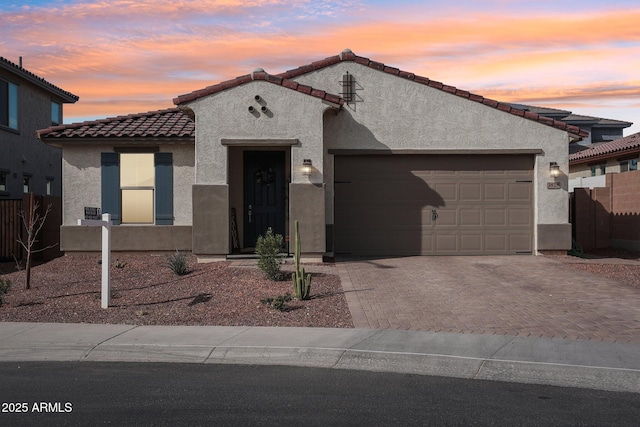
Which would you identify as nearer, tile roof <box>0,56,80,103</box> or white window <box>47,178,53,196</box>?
tile roof <box>0,56,80,103</box>

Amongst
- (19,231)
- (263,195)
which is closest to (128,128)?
(263,195)

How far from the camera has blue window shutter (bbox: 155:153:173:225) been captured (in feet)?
62.9

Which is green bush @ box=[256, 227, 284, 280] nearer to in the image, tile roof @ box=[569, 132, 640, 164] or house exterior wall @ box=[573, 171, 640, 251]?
house exterior wall @ box=[573, 171, 640, 251]

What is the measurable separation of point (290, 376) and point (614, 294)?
8199 mm

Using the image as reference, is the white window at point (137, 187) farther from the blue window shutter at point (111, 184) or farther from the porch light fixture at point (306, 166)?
the porch light fixture at point (306, 166)

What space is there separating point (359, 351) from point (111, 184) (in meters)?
12.4

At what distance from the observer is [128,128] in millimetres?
19469

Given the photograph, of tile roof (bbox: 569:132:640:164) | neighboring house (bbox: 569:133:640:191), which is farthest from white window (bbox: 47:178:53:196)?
tile roof (bbox: 569:132:640:164)

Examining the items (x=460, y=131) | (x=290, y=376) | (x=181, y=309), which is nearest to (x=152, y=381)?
(x=290, y=376)

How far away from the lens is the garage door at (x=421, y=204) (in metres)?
19.2

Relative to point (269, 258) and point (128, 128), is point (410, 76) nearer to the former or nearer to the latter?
point (269, 258)

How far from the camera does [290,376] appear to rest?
7.90m

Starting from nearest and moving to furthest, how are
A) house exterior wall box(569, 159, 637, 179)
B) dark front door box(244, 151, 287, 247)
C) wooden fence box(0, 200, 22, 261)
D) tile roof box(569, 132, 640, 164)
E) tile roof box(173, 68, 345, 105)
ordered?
1. tile roof box(173, 68, 345, 105)
2. dark front door box(244, 151, 287, 247)
3. wooden fence box(0, 200, 22, 261)
4. tile roof box(569, 132, 640, 164)
5. house exterior wall box(569, 159, 637, 179)

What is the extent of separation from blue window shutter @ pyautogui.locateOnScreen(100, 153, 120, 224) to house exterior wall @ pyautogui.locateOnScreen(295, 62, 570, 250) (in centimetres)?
551
